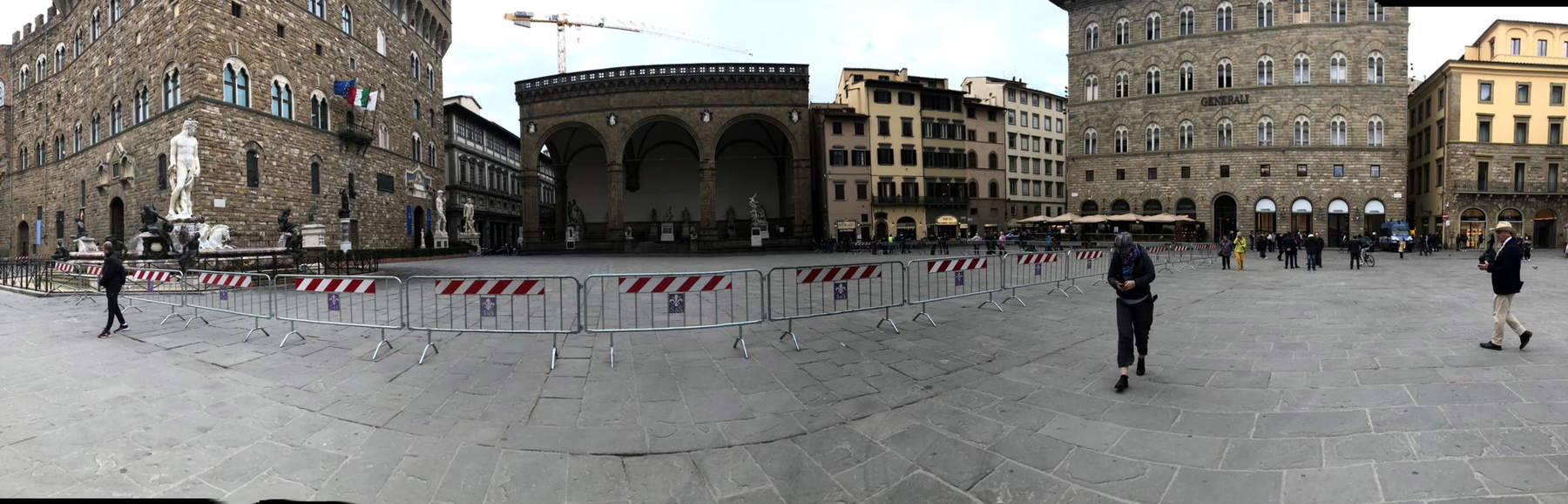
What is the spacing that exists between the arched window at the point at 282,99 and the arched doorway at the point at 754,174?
24.1 m

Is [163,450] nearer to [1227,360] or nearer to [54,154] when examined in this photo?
[1227,360]

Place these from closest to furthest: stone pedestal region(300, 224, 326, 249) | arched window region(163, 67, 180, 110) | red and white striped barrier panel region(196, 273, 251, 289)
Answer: red and white striped barrier panel region(196, 273, 251, 289)
arched window region(163, 67, 180, 110)
stone pedestal region(300, 224, 326, 249)

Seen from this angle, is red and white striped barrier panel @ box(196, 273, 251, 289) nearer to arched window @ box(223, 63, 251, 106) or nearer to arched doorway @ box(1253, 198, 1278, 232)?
arched window @ box(223, 63, 251, 106)

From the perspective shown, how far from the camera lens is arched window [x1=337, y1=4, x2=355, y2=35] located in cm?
2842

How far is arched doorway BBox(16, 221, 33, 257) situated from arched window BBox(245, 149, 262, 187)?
25281 millimetres

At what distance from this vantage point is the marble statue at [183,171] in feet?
64.5

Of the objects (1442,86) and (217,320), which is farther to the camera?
(1442,86)

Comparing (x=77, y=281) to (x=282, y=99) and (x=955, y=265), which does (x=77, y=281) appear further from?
(x=955, y=265)

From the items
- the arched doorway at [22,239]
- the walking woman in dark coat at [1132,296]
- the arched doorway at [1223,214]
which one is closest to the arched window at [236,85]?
the arched doorway at [22,239]

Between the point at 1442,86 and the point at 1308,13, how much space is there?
985 cm

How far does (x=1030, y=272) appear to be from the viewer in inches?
505

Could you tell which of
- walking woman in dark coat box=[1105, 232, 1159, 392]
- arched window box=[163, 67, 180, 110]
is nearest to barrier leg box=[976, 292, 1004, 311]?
walking woman in dark coat box=[1105, 232, 1159, 392]

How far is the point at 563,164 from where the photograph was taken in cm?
4403

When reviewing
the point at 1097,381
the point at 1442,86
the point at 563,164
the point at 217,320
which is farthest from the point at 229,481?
the point at 1442,86
